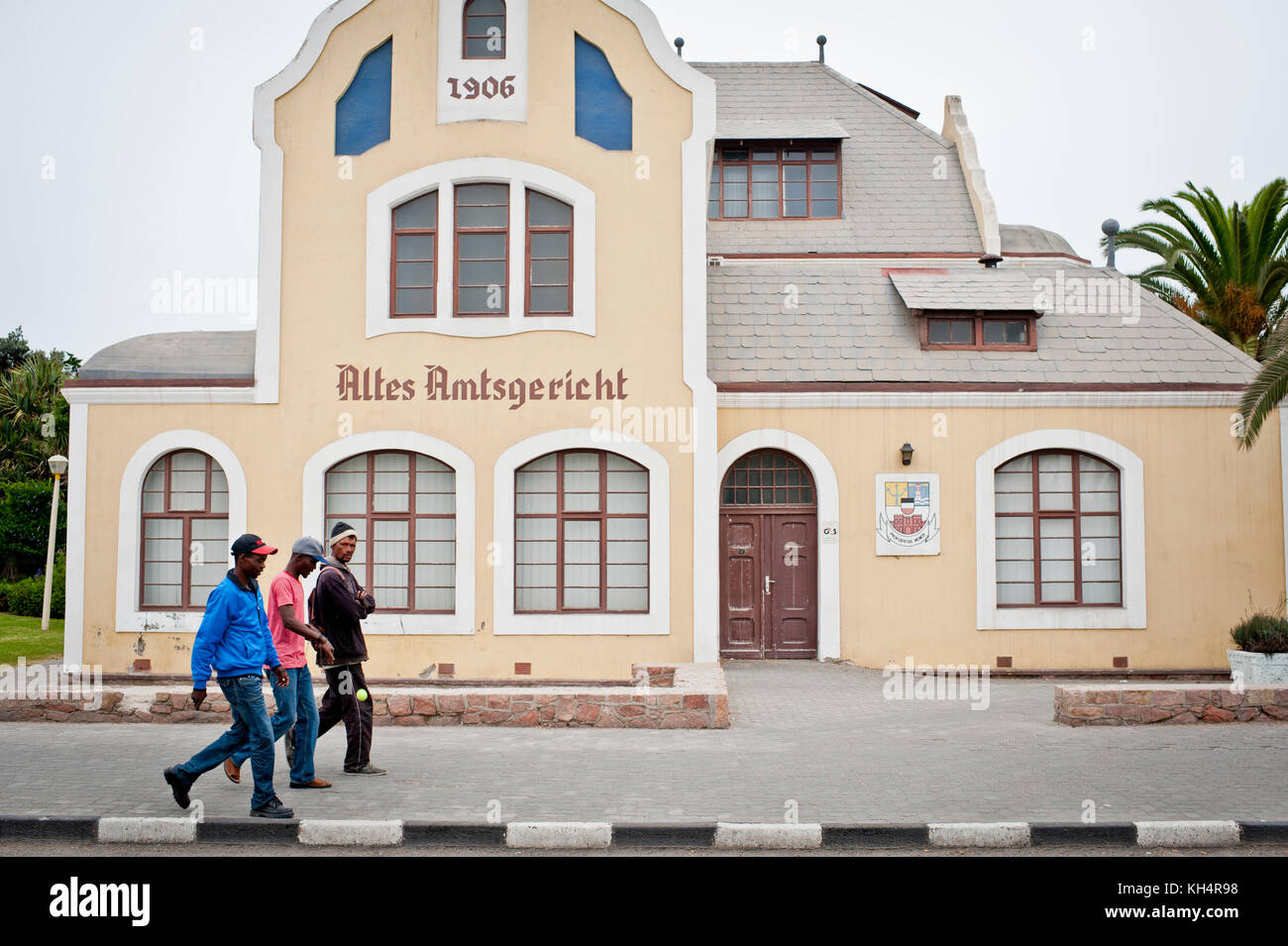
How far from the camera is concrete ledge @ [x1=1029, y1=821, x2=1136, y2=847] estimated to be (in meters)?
7.09

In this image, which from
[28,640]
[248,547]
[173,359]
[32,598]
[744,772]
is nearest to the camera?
[248,547]

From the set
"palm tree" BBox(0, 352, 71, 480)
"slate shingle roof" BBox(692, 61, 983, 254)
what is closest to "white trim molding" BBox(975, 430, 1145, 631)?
"slate shingle roof" BBox(692, 61, 983, 254)

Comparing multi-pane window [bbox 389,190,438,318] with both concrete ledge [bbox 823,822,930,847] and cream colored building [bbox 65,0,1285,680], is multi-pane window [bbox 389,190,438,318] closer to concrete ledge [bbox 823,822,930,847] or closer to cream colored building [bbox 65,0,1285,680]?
cream colored building [bbox 65,0,1285,680]

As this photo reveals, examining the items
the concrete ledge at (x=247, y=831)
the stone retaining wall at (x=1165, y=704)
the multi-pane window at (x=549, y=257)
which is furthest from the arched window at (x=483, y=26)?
the concrete ledge at (x=247, y=831)

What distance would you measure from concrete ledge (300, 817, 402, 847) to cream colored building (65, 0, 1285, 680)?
7.48 metres

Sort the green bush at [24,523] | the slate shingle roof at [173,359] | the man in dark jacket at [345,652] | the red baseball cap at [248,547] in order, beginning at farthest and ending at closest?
1. the green bush at [24,523]
2. the slate shingle roof at [173,359]
3. the man in dark jacket at [345,652]
4. the red baseball cap at [248,547]

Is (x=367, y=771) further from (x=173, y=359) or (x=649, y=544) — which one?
(x=173, y=359)

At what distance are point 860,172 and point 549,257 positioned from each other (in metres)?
8.36

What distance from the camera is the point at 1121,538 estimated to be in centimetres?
1571

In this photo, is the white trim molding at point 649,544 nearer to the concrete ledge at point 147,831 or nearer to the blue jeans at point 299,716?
the blue jeans at point 299,716

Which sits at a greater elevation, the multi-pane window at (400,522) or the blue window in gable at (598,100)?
the blue window in gable at (598,100)

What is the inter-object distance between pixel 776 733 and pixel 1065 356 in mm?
8511

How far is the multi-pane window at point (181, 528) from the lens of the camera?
15164mm

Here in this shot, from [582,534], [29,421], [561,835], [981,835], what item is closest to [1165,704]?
[981,835]
